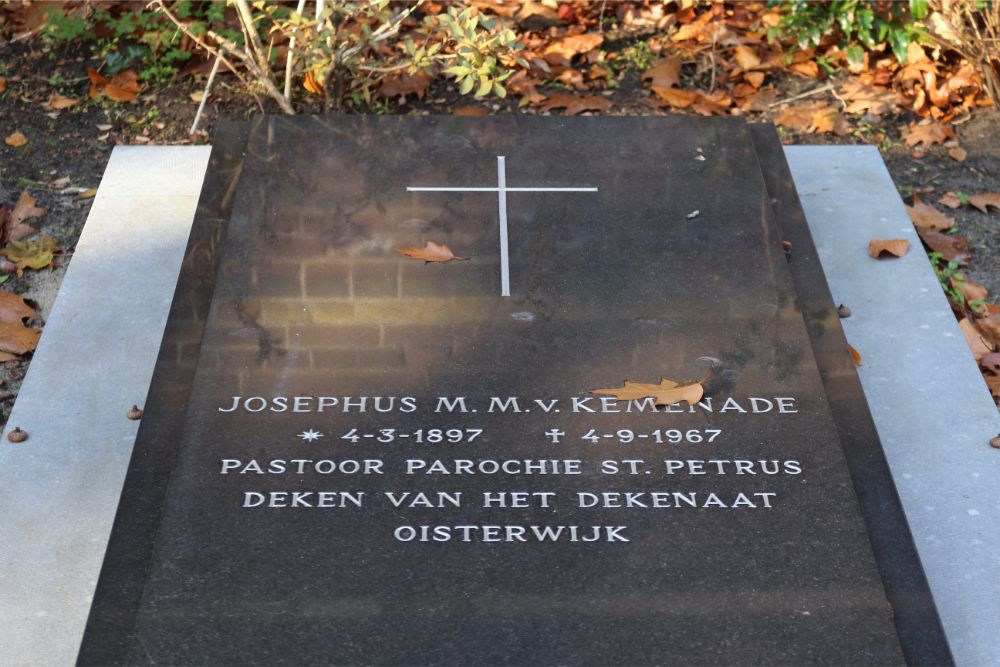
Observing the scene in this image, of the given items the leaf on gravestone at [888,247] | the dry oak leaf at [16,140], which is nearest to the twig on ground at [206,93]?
the dry oak leaf at [16,140]

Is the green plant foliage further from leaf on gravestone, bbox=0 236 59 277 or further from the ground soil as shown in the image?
leaf on gravestone, bbox=0 236 59 277

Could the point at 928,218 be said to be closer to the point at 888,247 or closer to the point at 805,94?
the point at 888,247

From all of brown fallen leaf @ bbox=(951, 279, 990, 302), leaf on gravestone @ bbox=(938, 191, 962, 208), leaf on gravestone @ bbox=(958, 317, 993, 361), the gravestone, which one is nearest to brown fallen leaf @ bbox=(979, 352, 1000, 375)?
leaf on gravestone @ bbox=(958, 317, 993, 361)

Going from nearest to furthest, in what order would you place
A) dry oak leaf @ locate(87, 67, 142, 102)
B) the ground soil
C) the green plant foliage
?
the ground soil < the green plant foliage < dry oak leaf @ locate(87, 67, 142, 102)

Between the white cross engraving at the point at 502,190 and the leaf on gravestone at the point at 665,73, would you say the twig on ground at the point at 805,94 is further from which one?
the white cross engraving at the point at 502,190

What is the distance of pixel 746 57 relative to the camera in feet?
16.8

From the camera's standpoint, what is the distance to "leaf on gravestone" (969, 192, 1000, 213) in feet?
14.5

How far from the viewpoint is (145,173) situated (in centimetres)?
426

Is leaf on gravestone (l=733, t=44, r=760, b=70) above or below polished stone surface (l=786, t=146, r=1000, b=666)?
below

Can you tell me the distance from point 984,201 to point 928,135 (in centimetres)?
49

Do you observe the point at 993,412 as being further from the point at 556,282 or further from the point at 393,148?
the point at 393,148

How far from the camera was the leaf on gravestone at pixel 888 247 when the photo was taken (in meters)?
3.94

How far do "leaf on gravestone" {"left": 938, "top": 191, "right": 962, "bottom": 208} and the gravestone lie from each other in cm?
91

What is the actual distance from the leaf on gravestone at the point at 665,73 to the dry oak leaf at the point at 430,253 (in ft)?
6.42
